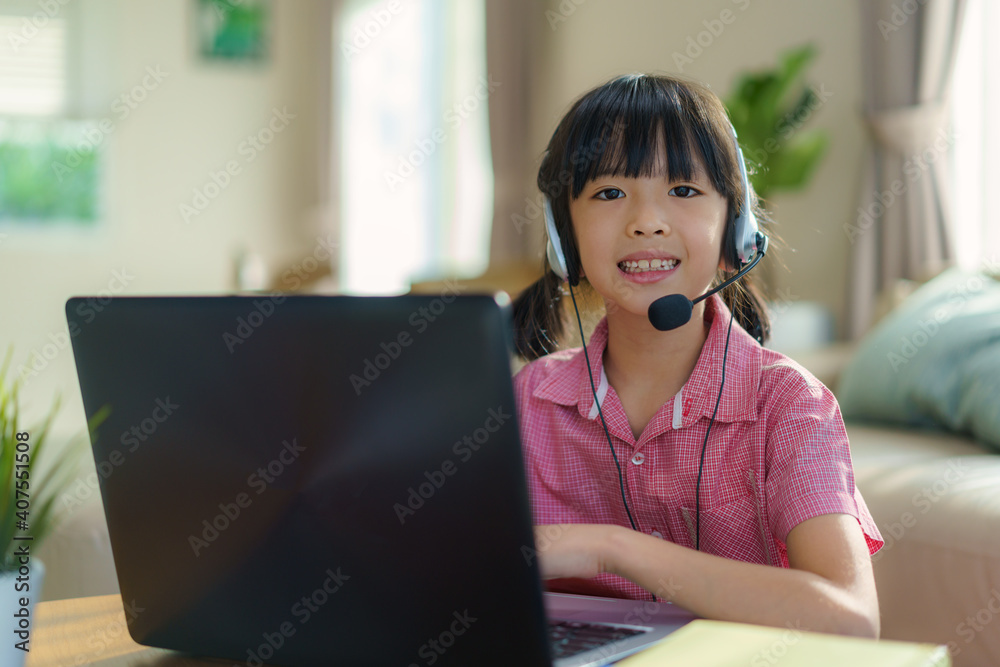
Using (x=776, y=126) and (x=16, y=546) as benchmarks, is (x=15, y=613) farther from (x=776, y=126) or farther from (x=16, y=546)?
(x=776, y=126)

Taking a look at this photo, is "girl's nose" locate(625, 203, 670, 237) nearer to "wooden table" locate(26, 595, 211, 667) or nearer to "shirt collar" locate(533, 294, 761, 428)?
"shirt collar" locate(533, 294, 761, 428)

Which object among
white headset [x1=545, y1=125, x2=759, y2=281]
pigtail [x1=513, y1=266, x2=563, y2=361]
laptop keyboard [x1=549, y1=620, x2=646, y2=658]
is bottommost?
laptop keyboard [x1=549, y1=620, x2=646, y2=658]

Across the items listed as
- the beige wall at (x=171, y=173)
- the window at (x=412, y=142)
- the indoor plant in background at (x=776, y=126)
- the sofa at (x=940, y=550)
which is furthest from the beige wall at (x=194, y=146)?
the sofa at (x=940, y=550)

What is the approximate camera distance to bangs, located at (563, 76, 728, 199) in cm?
88

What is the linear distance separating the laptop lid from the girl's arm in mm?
137

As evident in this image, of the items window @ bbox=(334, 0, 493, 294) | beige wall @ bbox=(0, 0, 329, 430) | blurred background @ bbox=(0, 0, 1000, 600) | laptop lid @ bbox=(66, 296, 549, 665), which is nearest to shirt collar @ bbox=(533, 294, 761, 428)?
laptop lid @ bbox=(66, 296, 549, 665)

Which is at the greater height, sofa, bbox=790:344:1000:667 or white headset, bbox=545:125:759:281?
white headset, bbox=545:125:759:281

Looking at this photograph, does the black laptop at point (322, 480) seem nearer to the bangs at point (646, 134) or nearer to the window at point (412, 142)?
the bangs at point (646, 134)

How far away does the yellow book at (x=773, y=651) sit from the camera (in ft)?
1.69

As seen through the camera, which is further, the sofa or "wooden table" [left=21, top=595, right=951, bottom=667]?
the sofa

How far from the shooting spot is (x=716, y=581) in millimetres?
668

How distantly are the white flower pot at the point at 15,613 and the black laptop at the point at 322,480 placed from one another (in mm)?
63

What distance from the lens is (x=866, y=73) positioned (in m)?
2.60

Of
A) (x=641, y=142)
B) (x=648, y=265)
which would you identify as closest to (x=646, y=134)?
(x=641, y=142)
